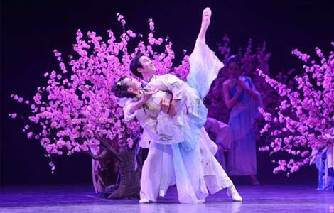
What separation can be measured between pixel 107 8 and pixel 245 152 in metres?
2.68

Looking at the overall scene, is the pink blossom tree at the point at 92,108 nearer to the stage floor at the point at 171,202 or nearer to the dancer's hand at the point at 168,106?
the stage floor at the point at 171,202

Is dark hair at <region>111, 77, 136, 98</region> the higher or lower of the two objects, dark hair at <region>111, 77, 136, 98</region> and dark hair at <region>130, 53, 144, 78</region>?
the lower

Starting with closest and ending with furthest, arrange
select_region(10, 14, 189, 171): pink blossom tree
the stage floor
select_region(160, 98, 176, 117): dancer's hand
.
A: the stage floor, select_region(160, 98, 176, 117): dancer's hand, select_region(10, 14, 189, 171): pink blossom tree

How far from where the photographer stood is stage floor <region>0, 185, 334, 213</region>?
18.1 ft

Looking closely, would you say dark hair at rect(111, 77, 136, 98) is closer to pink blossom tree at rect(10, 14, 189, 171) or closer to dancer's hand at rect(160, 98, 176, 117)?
dancer's hand at rect(160, 98, 176, 117)

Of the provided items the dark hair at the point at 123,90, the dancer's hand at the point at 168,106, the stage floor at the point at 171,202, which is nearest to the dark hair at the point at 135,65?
the dark hair at the point at 123,90

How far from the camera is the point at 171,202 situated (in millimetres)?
6445

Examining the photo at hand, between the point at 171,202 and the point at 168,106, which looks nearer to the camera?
the point at 168,106

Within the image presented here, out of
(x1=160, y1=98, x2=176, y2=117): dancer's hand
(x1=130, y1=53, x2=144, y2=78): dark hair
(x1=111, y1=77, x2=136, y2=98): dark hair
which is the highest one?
(x1=130, y1=53, x2=144, y2=78): dark hair

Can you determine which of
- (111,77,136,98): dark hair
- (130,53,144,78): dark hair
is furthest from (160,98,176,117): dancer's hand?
(130,53,144,78): dark hair

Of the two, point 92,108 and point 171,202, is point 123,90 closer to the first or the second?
point 92,108

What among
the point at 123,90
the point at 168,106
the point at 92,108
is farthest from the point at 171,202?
the point at 92,108

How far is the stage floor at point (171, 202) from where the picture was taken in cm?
551

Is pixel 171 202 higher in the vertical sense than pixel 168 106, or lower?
lower
